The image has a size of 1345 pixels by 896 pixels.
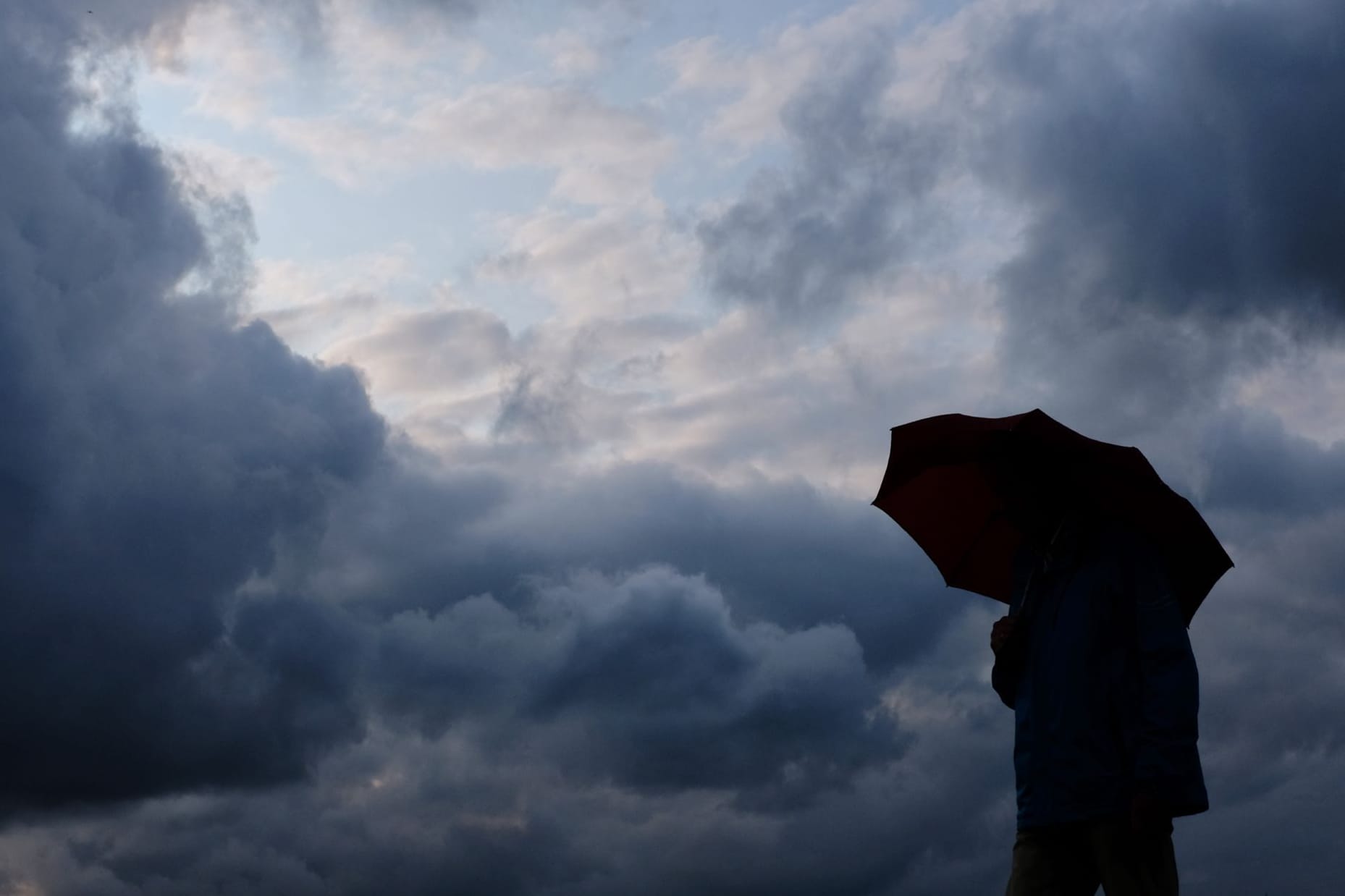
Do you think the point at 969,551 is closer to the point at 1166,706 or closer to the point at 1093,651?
the point at 1093,651

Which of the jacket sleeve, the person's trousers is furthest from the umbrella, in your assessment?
the person's trousers

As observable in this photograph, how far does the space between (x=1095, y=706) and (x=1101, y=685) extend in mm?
117

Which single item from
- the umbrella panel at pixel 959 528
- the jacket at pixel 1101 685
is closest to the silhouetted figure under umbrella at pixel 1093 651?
the jacket at pixel 1101 685

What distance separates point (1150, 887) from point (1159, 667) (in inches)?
41.1

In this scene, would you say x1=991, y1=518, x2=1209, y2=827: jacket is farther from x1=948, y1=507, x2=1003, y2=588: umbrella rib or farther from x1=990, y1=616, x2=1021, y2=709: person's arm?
x1=948, y1=507, x2=1003, y2=588: umbrella rib

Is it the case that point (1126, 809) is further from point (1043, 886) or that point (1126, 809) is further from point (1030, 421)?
point (1030, 421)

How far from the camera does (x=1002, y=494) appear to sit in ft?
25.4

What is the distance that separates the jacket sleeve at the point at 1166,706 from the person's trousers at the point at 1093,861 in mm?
200

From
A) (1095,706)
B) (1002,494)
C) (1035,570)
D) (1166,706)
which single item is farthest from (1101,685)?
(1002,494)

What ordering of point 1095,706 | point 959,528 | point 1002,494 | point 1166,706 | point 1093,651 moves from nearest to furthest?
point 1166,706 < point 1095,706 < point 1093,651 < point 1002,494 < point 959,528

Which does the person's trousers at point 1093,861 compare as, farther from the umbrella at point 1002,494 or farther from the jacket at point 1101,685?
the umbrella at point 1002,494

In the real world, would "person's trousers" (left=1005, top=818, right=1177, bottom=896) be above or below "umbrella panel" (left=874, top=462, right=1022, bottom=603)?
below

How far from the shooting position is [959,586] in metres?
8.91

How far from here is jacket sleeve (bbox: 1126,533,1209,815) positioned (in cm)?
655
